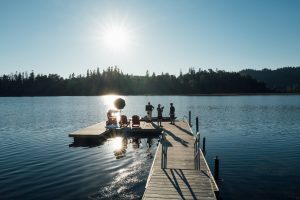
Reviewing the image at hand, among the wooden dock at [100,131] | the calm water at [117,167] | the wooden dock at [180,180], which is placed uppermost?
the wooden dock at [100,131]

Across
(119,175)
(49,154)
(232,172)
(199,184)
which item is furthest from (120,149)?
(199,184)

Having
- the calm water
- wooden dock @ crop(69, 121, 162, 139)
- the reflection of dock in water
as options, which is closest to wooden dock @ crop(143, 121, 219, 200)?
the reflection of dock in water

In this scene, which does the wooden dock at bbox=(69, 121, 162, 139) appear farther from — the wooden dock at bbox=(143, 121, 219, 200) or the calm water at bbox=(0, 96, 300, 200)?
the wooden dock at bbox=(143, 121, 219, 200)

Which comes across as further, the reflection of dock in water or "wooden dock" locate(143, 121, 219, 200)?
the reflection of dock in water

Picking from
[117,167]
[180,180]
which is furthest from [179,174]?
[117,167]

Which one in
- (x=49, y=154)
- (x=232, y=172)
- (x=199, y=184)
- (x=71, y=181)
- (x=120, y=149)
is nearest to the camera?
(x=199, y=184)

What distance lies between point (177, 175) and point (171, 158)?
3987 millimetres

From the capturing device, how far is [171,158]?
20062 mm

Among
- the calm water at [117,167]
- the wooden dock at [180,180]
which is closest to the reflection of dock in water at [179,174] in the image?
the wooden dock at [180,180]

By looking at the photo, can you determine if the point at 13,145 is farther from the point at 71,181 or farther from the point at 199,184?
the point at 199,184

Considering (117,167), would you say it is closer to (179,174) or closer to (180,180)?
(179,174)

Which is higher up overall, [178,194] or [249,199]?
[178,194]

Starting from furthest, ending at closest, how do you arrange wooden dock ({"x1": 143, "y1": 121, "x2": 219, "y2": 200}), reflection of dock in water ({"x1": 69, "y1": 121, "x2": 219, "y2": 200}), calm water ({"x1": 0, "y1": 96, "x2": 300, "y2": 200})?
calm water ({"x1": 0, "y1": 96, "x2": 300, "y2": 200}), reflection of dock in water ({"x1": 69, "y1": 121, "x2": 219, "y2": 200}), wooden dock ({"x1": 143, "y1": 121, "x2": 219, "y2": 200})

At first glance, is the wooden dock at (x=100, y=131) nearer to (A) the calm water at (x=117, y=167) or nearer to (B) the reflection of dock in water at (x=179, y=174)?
(B) the reflection of dock in water at (x=179, y=174)
